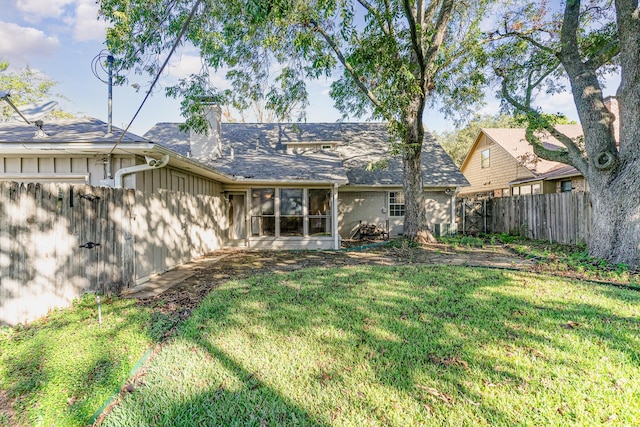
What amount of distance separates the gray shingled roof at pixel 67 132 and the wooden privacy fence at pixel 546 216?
1169 cm

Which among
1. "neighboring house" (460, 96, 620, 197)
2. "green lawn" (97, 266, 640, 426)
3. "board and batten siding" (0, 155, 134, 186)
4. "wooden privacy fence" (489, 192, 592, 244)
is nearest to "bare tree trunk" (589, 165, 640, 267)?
"wooden privacy fence" (489, 192, 592, 244)

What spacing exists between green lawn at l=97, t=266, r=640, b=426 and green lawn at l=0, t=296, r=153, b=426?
0.32 metres

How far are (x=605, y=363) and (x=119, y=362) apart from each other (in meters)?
4.49

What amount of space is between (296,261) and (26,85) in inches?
1052

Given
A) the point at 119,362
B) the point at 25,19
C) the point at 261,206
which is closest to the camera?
the point at 119,362

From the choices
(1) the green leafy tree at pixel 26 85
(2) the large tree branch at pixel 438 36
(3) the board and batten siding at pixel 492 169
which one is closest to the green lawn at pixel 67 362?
(2) the large tree branch at pixel 438 36

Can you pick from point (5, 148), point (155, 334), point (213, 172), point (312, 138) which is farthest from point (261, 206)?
point (155, 334)

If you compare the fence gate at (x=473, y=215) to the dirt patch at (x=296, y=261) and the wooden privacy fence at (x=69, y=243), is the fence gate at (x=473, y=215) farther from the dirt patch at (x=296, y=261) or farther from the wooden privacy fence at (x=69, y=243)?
the wooden privacy fence at (x=69, y=243)

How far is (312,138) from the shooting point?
1512cm

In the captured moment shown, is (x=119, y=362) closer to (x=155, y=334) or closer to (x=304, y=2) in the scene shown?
(x=155, y=334)

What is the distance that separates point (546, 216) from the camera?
11438mm

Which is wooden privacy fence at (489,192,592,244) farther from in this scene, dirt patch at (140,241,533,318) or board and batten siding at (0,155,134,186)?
board and batten siding at (0,155,134,186)

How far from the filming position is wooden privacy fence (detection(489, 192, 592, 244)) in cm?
948

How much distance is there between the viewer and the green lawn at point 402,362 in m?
2.30
